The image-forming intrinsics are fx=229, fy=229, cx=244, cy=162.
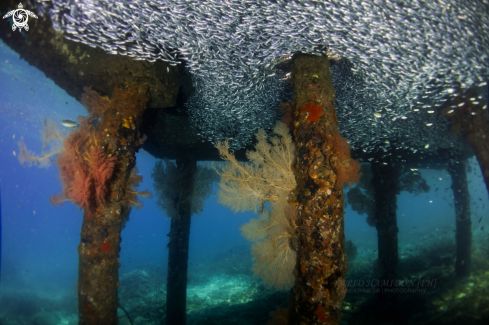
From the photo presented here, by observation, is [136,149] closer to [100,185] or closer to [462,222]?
[100,185]

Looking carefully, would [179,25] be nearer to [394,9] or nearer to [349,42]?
[349,42]

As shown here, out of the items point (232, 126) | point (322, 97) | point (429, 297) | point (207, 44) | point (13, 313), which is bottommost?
point (13, 313)

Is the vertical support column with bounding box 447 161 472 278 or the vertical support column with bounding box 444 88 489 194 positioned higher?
the vertical support column with bounding box 444 88 489 194

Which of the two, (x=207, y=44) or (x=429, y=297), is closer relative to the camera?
(x=207, y=44)

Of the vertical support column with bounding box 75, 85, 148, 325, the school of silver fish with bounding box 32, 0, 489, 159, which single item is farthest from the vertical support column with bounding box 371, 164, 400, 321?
the vertical support column with bounding box 75, 85, 148, 325

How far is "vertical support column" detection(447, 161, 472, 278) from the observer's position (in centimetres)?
1309

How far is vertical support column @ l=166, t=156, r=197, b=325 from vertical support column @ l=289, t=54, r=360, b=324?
699cm

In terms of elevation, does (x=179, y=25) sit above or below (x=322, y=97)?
above

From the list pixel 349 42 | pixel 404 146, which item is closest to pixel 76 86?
pixel 349 42

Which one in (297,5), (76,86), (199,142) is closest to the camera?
(297,5)

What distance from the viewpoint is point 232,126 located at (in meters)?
9.82

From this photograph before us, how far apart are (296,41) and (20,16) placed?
6118mm

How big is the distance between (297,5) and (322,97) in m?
1.88

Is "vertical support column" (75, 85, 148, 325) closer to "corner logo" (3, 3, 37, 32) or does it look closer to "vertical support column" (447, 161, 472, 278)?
"corner logo" (3, 3, 37, 32)
